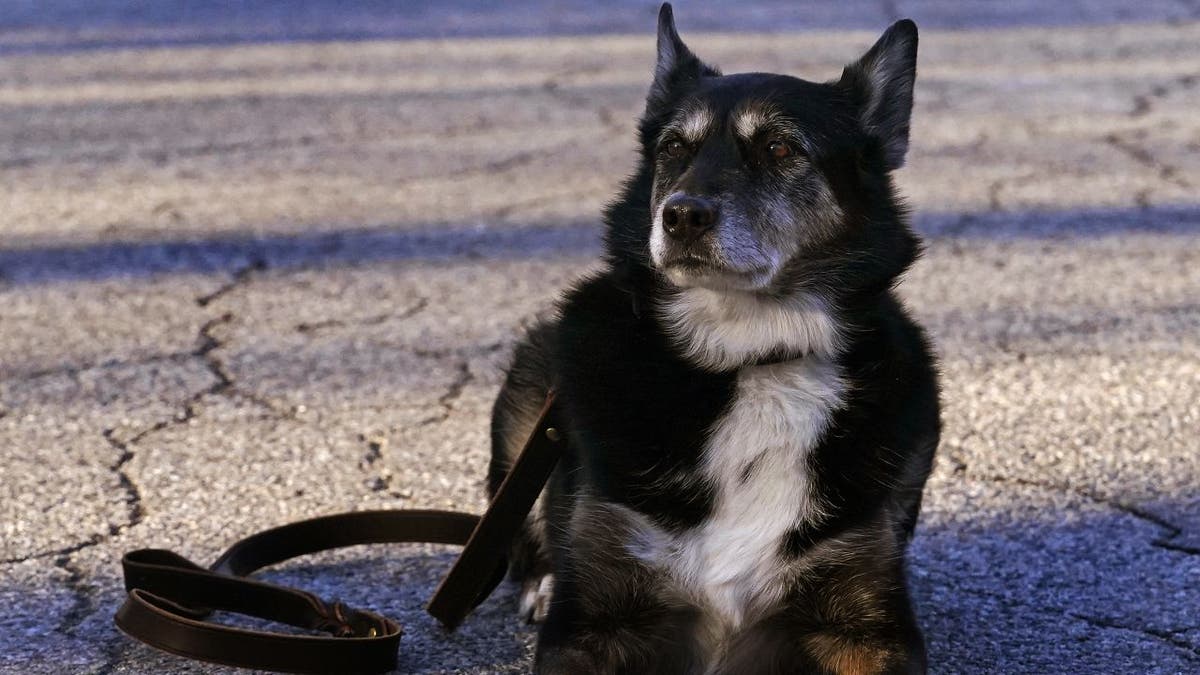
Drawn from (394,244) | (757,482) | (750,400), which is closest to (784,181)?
(750,400)

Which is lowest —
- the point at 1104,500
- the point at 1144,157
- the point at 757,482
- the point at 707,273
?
the point at 1104,500

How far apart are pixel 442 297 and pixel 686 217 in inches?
93.1

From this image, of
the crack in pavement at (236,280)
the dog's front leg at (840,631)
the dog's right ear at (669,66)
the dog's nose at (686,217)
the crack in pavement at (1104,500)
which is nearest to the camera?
the dog's front leg at (840,631)

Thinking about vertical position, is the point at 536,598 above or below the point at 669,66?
below

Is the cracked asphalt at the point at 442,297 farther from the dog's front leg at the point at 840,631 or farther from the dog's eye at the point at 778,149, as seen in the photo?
the dog's eye at the point at 778,149

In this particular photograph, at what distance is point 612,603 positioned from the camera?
2.52 metres

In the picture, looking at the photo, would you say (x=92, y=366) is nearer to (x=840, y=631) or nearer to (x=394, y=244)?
(x=394, y=244)

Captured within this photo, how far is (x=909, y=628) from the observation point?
2.43m

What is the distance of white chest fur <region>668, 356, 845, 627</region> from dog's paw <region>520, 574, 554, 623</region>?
1.46 feet

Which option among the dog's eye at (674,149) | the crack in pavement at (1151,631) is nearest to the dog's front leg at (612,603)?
the dog's eye at (674,149)

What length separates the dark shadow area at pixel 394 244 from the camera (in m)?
5.09

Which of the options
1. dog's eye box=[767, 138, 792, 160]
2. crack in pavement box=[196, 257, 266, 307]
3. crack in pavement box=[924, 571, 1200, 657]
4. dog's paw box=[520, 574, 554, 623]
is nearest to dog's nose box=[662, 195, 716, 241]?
dog's eye box=[767, 138, 792, 160]

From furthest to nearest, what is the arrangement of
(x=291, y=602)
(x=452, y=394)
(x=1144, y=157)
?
(x=1144, y=157) → (x=452, y=394) → (x=291, y=602)

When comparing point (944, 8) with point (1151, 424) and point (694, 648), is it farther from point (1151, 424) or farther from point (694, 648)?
point (694, 648)
